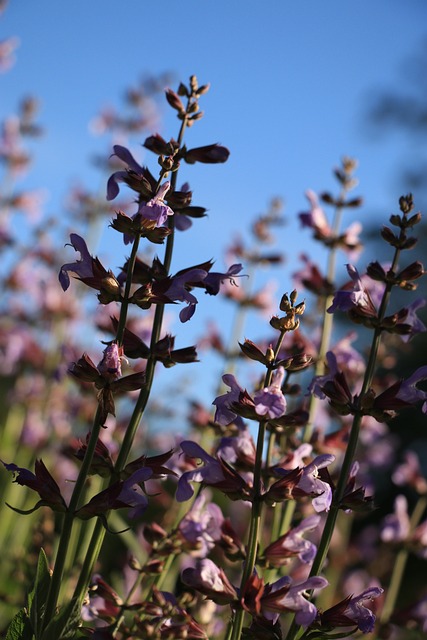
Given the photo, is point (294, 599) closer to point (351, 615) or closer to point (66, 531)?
point (351, 615)

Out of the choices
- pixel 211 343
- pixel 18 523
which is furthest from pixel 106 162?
pixel 18 523

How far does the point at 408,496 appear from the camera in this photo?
45.4ft

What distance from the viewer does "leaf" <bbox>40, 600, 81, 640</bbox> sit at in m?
1.35

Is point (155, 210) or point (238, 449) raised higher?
point (155, 210)

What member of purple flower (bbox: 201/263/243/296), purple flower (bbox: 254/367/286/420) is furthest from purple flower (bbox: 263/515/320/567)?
purple flower (bbox: 201/263/243/296)

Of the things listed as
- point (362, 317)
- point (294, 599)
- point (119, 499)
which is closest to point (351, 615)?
point (294, 599)

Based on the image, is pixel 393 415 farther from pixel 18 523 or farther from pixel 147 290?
pixel 18 523

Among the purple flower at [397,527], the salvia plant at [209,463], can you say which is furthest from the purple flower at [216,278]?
the purple flower at [397,527]

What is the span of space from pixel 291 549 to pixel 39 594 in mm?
525

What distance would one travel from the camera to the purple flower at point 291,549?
1616 mm

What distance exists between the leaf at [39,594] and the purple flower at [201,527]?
40cm

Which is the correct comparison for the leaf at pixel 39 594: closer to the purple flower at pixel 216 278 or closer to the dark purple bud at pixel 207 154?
the purple flower at pixel 216 278

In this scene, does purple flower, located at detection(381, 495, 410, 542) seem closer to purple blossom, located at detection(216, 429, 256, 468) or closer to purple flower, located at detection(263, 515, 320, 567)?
purple blossom, located at detection(216, 429, 256, 468)

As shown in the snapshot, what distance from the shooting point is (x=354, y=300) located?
1.71m
